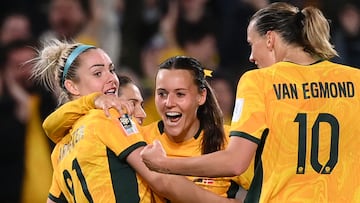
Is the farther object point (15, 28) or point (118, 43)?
point (15, 28)

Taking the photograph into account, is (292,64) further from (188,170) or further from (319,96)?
(188,170)

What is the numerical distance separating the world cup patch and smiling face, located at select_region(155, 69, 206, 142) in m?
0.37

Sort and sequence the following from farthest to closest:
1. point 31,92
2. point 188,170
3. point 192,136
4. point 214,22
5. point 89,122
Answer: point 214,22
point 31,92
point 192,136
point 89,122
point 188,170

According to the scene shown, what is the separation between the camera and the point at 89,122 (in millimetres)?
5008

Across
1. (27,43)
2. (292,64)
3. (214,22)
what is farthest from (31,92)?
(292,64)

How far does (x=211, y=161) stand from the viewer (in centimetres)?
450

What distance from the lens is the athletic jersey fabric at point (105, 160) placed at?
16.1ft

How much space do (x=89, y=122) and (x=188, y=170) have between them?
71 cm

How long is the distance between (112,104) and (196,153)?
56cm

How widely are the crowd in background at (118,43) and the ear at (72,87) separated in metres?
3.12

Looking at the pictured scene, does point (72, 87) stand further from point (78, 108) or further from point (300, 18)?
point (300, 18)

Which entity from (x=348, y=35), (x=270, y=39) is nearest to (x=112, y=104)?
(x=270, y=39)

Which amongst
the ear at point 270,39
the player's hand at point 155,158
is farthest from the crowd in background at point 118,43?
the player's hand at point 155,158

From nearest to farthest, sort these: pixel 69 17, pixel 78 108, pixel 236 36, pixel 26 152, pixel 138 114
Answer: pixel 78 108 < pixel 138 114 < pixel 26 152 < pixel 69 17 < pixel 236 36
